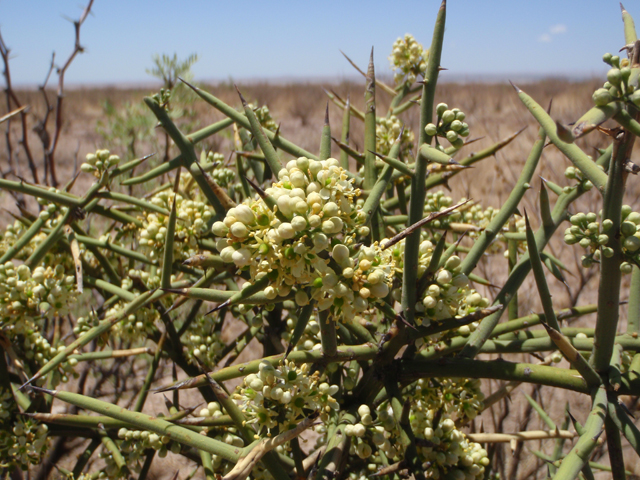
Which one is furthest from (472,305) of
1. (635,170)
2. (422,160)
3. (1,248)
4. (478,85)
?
(478,85)

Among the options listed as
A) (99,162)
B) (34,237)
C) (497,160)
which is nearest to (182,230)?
(99,162)

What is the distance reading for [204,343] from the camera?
1.79m

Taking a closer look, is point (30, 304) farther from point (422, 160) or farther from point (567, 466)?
point (567, 466)

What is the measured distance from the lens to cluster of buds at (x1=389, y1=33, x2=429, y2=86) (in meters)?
1.99

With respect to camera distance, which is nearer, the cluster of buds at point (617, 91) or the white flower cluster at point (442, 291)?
the cluster of buds at point (617, 91)

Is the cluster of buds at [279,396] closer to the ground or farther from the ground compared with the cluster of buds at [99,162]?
closer to the ground

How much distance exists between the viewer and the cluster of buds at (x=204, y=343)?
1729mm

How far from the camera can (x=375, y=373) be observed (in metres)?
1.15

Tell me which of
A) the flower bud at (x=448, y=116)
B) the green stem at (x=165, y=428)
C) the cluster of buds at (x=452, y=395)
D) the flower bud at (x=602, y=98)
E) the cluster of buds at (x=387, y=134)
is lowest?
the cluster of buds at (x=452, y=395)

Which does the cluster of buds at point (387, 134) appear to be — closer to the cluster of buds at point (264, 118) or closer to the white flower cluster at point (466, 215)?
the white flower cluster at point (466, 215)

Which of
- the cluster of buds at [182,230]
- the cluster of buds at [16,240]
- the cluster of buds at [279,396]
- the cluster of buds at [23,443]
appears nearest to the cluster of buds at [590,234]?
the cluster of buds at [279,396]

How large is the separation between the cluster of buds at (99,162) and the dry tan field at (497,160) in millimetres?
841

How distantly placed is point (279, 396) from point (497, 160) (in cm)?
462

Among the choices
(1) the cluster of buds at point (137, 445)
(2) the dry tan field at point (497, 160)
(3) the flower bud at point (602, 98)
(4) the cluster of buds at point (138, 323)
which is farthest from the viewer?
(2) the dry tan field at point (497, 160)
